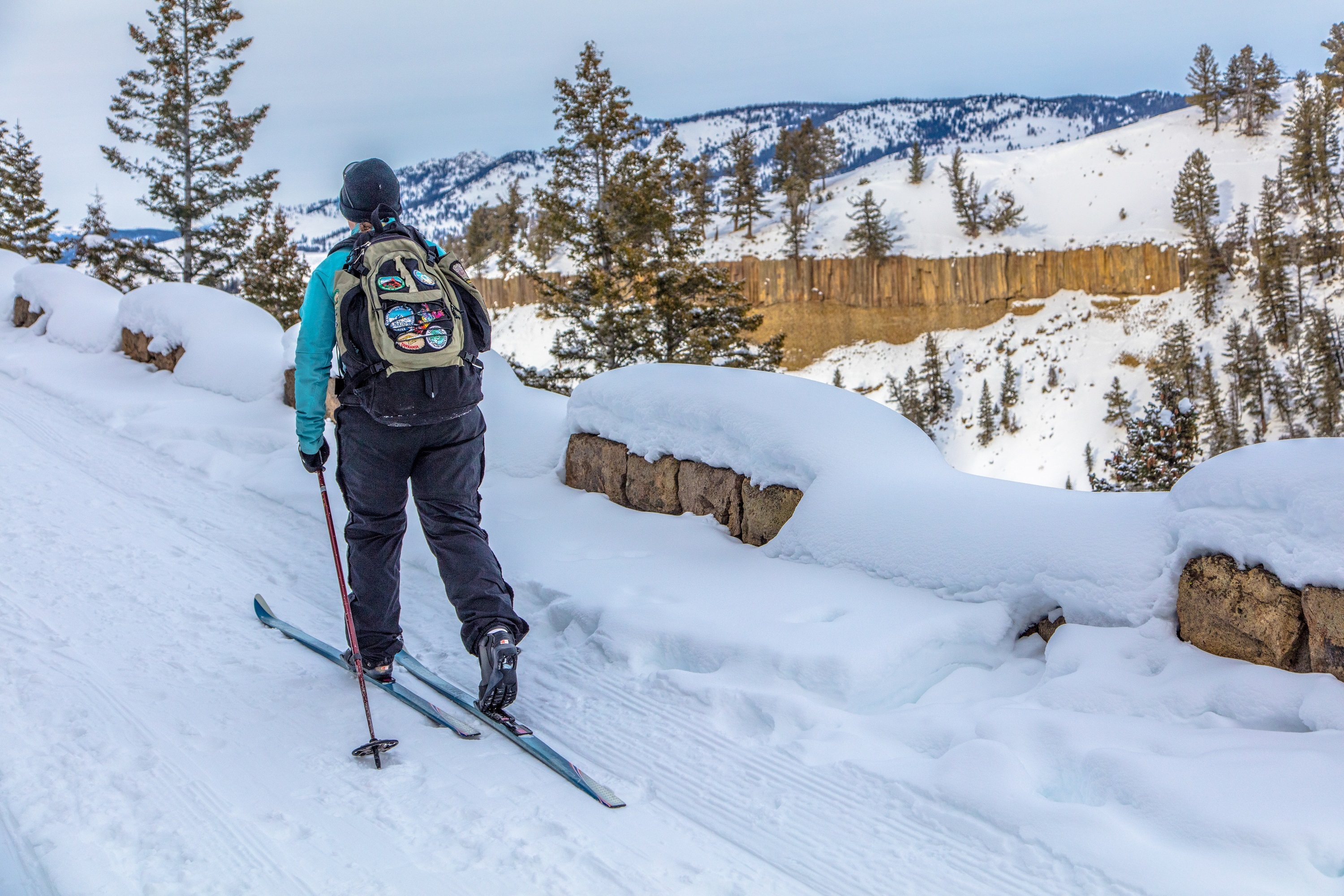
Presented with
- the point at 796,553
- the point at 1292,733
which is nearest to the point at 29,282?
the point at 796,553

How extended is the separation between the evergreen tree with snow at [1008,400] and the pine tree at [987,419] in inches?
15.3

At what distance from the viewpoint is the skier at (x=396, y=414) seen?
3041mm

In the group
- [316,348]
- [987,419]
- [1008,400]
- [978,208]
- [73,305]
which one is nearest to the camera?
[316,348]

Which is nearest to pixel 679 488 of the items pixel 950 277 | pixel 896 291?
pixel 896 291

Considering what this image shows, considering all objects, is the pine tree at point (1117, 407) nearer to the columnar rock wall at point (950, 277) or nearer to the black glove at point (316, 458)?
the columnar rock wall at point (950, 277)

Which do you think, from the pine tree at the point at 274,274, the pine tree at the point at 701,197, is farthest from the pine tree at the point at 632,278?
the pine tree at the point at 274,274

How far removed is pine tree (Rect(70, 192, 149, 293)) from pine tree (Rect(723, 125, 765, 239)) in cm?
4468

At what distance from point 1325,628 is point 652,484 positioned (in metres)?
3.54

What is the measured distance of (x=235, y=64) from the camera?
2294 cm

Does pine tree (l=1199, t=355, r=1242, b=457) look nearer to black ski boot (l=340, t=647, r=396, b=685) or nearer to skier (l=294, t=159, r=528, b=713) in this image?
skier (l=294, t=159, r=528, b=713)

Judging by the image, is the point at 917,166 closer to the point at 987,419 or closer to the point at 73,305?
the point at 987,419

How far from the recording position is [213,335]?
30.8 ft

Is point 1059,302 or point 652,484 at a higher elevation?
point 1059,302

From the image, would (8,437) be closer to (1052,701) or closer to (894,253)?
(1052,701)
